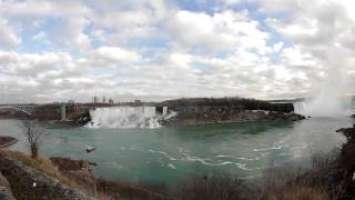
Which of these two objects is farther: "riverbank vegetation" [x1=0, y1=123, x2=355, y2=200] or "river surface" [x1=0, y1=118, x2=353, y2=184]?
"river surface" [x1=0, y1=118, x2=353, y2=184]

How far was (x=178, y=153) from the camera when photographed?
38000mm

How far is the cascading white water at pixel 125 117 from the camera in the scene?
88.8 meters

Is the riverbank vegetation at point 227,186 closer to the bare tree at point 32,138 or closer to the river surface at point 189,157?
the bare tree at point 32,138

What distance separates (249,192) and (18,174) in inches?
502

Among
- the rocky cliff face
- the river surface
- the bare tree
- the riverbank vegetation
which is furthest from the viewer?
the rocky cliff face

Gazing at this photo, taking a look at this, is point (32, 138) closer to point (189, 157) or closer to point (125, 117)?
point (189, 157)

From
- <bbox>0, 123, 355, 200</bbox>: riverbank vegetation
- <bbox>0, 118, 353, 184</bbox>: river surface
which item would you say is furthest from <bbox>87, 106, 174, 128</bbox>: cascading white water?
<bbox>0, 123, 355, 200</bbox>: riverbank vegetation

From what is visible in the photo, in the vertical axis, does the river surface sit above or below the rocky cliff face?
below

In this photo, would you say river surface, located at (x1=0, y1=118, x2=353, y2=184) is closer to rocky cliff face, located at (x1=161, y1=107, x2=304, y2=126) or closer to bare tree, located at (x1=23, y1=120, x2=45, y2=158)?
bare tree, located at (x1=23, y1=120, x2=45, y2=158)

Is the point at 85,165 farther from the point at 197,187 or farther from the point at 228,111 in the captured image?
the point at 228,111

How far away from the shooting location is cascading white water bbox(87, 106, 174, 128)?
88.8 metres

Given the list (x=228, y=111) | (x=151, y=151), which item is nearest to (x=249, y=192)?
(x=151, y=151)

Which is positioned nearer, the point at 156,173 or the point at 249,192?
the point at 249,192

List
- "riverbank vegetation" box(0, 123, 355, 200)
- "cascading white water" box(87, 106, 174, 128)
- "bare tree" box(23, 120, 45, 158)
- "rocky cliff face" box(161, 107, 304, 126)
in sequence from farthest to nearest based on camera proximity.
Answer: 1. "rocky cliff face" box(161, 107, 304, 126)
2. "cascading white water" box(87, 106, 174, 128)
3. "bare tree" box(23, 120, 45, 158)
4. "riverbank vegetation" box(0, 123, 355, 200)
